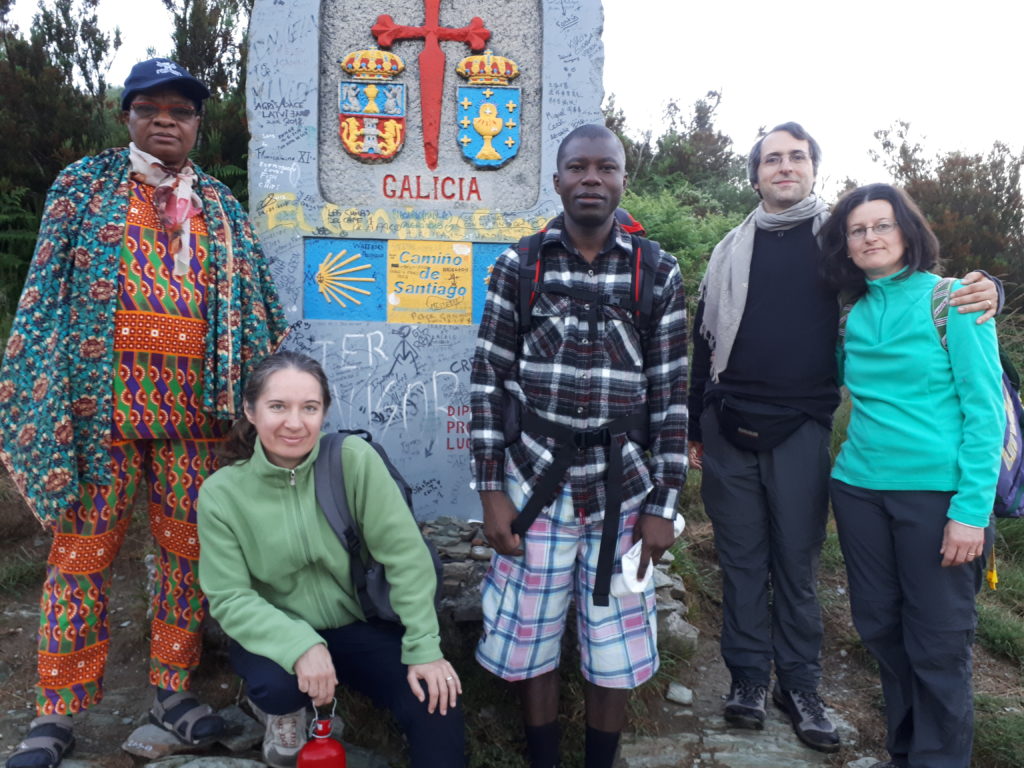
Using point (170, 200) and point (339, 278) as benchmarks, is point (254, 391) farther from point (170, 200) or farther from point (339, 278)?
point (339, 278)

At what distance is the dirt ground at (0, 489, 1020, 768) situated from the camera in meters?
2.96

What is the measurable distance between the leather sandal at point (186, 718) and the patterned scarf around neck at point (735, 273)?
2.15 m

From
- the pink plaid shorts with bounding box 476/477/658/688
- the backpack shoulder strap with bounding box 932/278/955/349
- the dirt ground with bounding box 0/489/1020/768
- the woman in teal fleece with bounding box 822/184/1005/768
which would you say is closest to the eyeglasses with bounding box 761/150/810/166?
the woman in teal fleece with bounding box 822/184/1005/768

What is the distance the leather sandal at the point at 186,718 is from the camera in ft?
8.78

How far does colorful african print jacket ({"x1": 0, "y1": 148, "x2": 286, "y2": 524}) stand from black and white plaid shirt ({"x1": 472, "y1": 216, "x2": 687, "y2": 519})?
90 cm

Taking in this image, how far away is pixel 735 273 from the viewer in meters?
2.88

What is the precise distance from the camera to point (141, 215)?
262 centimetres

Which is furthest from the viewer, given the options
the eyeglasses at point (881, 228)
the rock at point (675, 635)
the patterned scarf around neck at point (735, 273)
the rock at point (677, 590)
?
the rock at point (677, 590)

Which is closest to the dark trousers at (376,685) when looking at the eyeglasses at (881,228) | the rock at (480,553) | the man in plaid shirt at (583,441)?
the man in plaid shirt at (583,441)

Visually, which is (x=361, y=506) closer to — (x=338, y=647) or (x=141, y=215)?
(x=338, y=647)

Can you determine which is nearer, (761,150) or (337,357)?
(761,150)

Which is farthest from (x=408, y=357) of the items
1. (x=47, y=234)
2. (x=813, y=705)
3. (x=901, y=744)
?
(x=901, y=744)

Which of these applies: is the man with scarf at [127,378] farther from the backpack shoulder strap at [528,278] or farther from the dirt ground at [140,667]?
the backpack shoulder strap at [528,278]

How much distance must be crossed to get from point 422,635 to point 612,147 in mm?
1518
